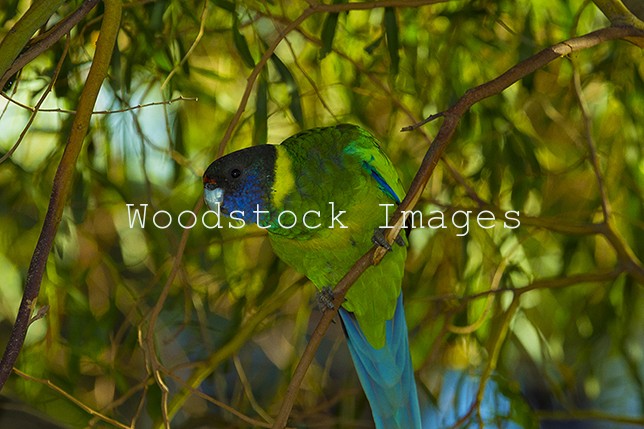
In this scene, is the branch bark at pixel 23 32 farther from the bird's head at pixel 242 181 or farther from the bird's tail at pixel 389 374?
the bird's tail at pixel 389 374

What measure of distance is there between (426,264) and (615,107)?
58 centimetres

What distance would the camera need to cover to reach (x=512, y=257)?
1.87m

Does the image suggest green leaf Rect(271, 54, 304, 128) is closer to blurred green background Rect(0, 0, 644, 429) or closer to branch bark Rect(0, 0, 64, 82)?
blurred green background Rect(0, 0, 644, 429)

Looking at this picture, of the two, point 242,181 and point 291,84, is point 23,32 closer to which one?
point 242,181

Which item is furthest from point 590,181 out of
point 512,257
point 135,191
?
point 135,191

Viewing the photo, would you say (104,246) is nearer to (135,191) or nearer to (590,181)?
(135,191)

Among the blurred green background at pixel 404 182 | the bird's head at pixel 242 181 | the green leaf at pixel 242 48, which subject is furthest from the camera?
the blurred green background at pixel 404 182

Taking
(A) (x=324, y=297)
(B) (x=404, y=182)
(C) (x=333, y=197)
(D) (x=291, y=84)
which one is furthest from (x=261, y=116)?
(B) (x=404, y=182)

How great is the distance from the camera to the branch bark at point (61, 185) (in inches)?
35.2

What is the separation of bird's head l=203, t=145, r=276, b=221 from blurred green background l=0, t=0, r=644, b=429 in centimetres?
36

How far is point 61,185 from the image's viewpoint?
0.97 metres

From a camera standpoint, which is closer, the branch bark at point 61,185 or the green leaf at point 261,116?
the branch bark at point 61,185

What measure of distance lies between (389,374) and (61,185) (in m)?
0.69

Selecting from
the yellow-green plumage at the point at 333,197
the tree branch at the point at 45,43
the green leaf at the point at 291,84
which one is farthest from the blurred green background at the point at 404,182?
the tree branch at the point at 45,43
